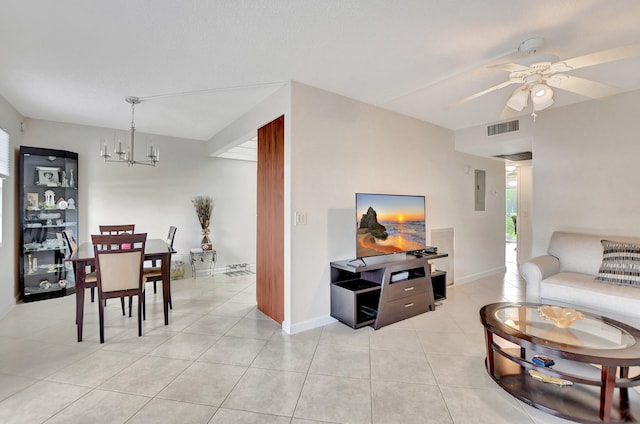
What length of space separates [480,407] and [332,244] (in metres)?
1.86

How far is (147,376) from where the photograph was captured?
2.18 meters

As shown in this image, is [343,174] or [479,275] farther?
[479,275]

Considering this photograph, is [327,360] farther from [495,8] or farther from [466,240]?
[466,240]

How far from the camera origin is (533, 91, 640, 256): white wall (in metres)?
3.30

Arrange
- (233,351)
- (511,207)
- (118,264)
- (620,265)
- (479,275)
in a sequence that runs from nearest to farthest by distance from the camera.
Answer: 1. (233,351)
2. (118,264)
3. (620,265)
4. (479,275)
5. (511,207)

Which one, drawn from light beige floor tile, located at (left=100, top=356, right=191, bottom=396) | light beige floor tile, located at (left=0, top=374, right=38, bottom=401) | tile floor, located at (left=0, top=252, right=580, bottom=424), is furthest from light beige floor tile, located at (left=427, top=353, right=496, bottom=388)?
light beige floor tile, located at (left=0, top=374, right=38, bottom=401)

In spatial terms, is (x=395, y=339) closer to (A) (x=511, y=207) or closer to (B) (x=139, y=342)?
(B) (x=139, y=342)

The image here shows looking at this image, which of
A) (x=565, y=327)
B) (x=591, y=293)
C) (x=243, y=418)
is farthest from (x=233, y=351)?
(x=591, y=293)

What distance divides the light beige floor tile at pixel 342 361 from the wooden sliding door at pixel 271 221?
73 centimetres

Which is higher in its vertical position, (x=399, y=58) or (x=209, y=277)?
(x=399, y=58)

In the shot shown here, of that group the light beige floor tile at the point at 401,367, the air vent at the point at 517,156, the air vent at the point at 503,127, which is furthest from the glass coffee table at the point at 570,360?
the air vent at the point at 517,156

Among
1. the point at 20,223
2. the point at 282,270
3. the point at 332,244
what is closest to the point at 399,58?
the point at 332,244

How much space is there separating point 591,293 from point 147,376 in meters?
3.85

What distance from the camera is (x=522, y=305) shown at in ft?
7.98
